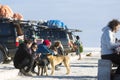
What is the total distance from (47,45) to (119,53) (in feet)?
23.4

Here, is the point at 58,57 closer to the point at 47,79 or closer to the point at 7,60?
the point at 47,79

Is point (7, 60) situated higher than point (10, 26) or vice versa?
point (10, 26)

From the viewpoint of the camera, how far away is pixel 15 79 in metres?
15.8

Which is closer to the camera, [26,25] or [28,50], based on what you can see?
[28,50]

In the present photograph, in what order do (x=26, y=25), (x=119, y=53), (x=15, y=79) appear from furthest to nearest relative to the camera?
1. (x=26, y=25)
2. (x=15, y=79)
3. (x=119, y=53)

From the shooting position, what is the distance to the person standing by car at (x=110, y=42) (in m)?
11.5

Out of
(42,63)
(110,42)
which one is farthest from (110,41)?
(42,63)

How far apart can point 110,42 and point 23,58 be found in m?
6.10

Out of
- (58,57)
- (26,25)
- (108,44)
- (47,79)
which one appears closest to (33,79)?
(47,79)

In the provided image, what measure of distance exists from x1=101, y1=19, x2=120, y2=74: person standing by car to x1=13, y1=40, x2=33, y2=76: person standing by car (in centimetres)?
550

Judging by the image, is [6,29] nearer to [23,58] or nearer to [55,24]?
[23,58]

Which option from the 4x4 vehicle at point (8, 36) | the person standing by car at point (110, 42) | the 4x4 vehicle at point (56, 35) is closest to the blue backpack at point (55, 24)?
the 4x4 vehicle at point (56, 35)

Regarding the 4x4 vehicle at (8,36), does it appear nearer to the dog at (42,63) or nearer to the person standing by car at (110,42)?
the dog at (42,63)

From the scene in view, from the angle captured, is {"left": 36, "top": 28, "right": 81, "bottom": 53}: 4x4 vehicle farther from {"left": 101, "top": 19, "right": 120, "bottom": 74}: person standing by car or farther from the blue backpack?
{"left": 101, "top": 19, "right": 120, "bottom": 74}: person standing by car
